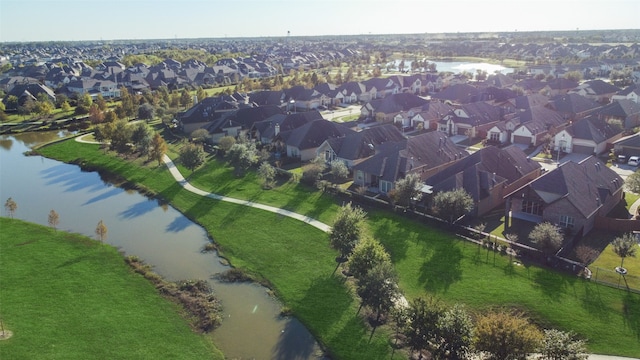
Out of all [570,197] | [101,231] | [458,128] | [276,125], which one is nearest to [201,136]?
[276,125]

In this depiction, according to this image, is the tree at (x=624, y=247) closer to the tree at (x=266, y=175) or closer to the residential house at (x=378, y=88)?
the tree at (x=266, y=175)

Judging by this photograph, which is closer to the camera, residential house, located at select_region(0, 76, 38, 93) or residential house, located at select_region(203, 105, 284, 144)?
residential house, located at select_region(203, 105, 284, 144)

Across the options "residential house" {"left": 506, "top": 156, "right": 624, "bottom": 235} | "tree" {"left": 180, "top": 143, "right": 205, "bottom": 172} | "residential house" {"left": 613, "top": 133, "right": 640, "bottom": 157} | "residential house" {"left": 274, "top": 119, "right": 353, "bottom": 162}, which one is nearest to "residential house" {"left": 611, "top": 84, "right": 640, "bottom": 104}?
"residential house" {"left": 613, "top": 133, "right": 640, "bottom": 157}

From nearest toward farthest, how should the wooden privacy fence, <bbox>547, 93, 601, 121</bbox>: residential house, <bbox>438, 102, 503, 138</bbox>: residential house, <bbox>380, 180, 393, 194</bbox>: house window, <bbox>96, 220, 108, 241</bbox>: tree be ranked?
the wooden privacy fence → <bbox>96, 220, 108, 241</bbox>: tree → <bbox>380, 180, 393, 194</bbox>: house window → <bbox>438, 102, 503, 138</bbox>: residential house → <bbox>547, 93, 601, 121</bbox>: residential house

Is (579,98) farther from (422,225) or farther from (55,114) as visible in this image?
(55,114)

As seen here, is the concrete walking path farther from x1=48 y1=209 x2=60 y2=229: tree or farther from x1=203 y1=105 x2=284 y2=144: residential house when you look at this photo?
x1=48 y1=209 x2=60 y2=229: tree

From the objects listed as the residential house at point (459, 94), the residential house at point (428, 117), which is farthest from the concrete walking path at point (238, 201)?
the residential house at point (459, 94)

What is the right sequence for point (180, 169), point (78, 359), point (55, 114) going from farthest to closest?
point (55, 114)
point (180, 169)
point (78, 359)

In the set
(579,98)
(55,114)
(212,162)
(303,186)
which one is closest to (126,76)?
(55,114)
